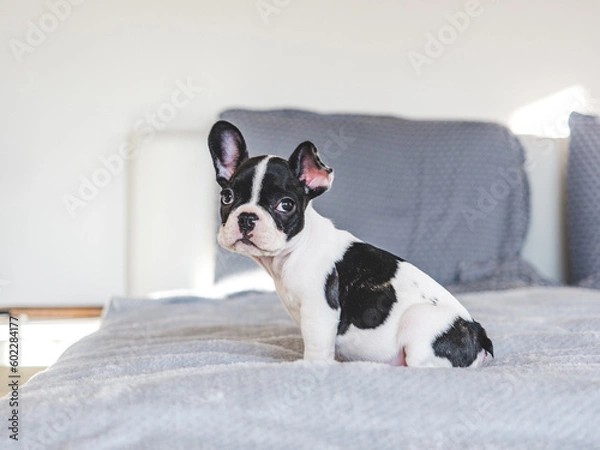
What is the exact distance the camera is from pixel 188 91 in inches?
99.7

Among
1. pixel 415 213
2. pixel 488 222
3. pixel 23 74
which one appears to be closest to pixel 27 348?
pixel 23 74

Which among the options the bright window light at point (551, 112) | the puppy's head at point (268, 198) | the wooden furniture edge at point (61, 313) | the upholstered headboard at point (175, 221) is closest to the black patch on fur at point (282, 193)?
the puppy's head at point (268, 198)

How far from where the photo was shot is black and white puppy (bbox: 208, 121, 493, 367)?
1.02 meters

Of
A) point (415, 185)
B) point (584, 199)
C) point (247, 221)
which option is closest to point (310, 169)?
point (247, 221)

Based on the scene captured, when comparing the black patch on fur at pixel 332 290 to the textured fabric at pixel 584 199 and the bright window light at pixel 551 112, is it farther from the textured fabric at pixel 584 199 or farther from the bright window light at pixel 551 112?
the bright window light at pixel 551 112

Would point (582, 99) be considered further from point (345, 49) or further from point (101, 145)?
point (101, 145)

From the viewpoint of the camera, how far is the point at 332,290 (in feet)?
3.54

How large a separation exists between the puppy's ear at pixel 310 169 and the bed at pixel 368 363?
0.77 ft

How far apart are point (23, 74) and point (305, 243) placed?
1672mm

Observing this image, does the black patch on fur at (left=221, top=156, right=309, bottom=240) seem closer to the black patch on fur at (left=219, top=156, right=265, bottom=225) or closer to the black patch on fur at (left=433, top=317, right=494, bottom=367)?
the black patch on fur at (left=219, top=156, right=265, bottom=225)

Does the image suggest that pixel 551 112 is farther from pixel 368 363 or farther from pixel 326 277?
pixel 368 363

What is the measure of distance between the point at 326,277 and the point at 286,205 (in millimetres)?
119

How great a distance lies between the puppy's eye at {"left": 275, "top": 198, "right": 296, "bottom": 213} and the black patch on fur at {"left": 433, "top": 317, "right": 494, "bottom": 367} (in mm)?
258

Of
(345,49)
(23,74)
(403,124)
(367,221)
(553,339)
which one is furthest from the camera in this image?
(345,49)
